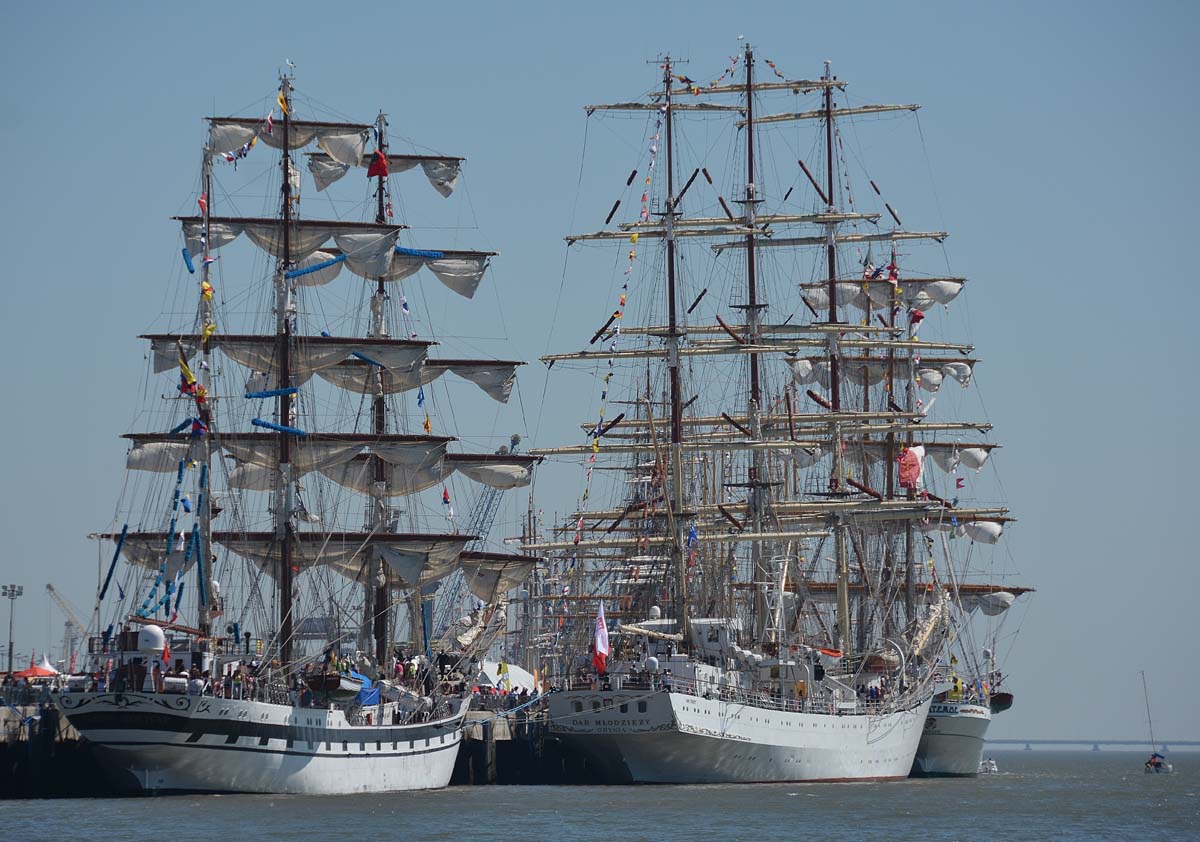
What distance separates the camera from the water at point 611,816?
6944 cm

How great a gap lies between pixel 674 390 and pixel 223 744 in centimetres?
2982

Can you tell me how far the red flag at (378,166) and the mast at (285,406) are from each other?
26.4 feet

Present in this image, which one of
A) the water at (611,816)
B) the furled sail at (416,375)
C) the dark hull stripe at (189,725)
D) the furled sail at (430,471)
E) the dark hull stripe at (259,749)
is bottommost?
the water at (611,816)

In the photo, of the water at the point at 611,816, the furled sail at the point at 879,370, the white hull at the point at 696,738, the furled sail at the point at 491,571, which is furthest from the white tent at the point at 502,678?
the water at the point at 611,816

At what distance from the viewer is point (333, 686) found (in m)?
82.4

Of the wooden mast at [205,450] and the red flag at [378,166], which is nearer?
the wooden mast at [205,450]

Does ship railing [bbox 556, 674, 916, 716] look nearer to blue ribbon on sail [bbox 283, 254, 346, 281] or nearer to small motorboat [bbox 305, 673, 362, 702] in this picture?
small motorboat [bbox 305, 673, 362, 702]

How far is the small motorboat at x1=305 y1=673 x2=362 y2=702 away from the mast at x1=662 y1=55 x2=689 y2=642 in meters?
17.6

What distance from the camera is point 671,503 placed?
10038cm

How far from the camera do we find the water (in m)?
69.4

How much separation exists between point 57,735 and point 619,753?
22268 millimetres

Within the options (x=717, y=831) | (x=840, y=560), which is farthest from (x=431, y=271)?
(x=717, y=831)

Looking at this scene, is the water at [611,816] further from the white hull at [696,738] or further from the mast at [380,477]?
the mast at [380,477]

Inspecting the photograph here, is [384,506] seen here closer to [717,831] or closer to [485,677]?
[485,677]
